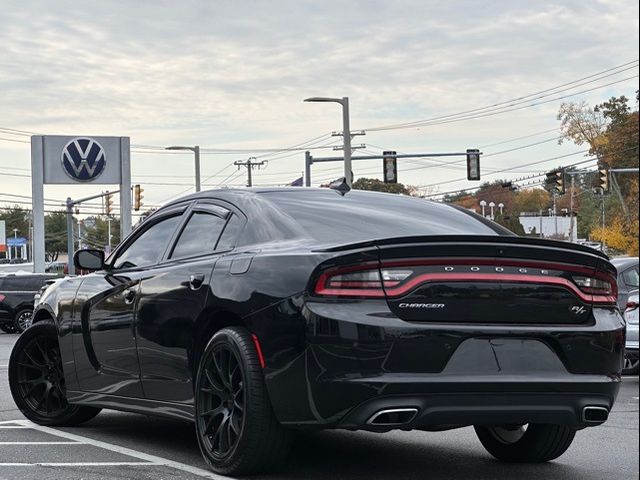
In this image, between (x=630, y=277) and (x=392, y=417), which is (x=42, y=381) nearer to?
(x=392, y=417)

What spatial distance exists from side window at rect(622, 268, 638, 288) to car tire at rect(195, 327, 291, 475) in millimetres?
9216

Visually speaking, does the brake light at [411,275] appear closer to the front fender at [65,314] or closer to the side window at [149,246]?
the side window at [149,246]

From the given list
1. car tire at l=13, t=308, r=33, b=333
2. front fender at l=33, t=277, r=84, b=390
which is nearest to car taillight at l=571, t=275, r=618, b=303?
front fender at l=33, t=277, r=84, b=390

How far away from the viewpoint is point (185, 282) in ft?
20.6

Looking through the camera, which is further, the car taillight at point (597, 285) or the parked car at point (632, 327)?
the parked car at point (632, 327)

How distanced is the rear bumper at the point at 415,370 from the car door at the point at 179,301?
2.95ft

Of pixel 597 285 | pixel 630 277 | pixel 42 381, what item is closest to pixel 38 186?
pixel 630 277

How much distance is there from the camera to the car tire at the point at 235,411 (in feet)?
18.0

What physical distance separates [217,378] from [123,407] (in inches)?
54.8

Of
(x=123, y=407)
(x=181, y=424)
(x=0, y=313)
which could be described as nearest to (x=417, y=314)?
(x=123, y=407)

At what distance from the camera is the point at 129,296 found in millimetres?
6879

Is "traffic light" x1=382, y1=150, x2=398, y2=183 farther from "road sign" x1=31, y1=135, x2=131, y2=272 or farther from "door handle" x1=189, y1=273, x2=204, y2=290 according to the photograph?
"door handle" x1=189, y1=273, x2=204, y2=290

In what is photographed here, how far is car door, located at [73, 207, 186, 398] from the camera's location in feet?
22.5

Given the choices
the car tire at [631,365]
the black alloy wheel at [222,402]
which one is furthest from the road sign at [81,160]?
the black alloy wheel at [222,402]
